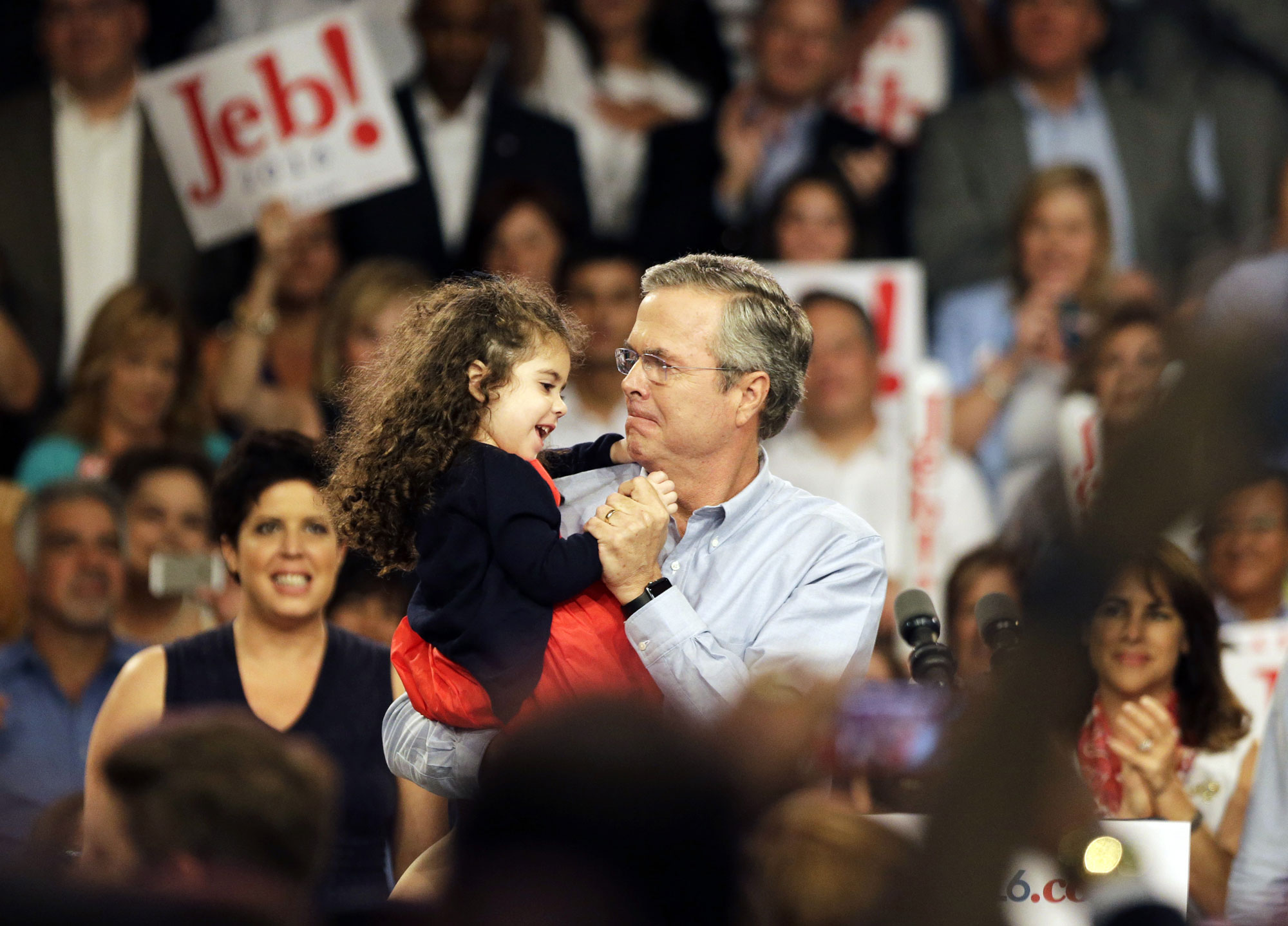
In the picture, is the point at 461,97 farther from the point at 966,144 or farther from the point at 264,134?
the point at 966,144

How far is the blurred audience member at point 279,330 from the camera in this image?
5.11m

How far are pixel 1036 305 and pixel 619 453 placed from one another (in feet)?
9.71

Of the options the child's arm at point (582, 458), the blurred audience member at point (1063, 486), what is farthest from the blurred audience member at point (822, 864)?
the child's arm at point (582, 458)

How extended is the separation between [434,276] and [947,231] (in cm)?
182

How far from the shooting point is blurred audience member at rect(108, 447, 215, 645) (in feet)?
14.8

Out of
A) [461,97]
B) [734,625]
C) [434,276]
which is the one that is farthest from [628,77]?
[734,625]

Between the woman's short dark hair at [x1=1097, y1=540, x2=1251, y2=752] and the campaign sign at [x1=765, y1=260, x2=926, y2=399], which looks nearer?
the woman's short dark hair at [x1=1097, y1=540, x2=1251, y2=752]

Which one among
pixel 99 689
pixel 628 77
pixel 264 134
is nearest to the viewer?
pixel 99 689

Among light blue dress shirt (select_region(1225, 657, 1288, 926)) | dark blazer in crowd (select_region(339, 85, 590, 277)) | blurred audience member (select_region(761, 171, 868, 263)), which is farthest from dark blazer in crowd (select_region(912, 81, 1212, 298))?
light blue dress shirt (select_region(1225, 657, 1288, 926))

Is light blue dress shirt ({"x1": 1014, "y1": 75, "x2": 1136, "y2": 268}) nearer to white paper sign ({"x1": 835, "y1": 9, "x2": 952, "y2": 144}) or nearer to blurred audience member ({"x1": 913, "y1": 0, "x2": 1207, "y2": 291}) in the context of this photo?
blurred audience member ({"x1": 913, "y1": 0, "x2": 1207, "y2": 291})

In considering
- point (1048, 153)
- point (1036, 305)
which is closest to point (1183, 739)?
point (1036, 305)

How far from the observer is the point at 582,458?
2.82 meters

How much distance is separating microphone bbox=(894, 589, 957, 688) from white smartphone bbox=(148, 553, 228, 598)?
6.87 feet

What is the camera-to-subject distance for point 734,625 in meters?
2.48
